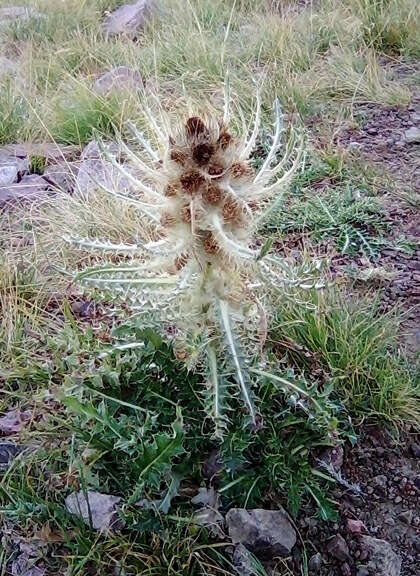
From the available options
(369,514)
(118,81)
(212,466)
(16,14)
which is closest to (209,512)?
(212,466)

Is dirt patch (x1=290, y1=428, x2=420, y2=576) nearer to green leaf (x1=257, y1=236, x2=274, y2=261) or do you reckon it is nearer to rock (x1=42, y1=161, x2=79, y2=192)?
green leaf (x1=257, y1=236, x2=274, y2=261)

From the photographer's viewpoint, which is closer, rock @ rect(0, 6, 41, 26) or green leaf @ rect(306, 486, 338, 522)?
green leaf @ rect(306, 486, 338, 522)

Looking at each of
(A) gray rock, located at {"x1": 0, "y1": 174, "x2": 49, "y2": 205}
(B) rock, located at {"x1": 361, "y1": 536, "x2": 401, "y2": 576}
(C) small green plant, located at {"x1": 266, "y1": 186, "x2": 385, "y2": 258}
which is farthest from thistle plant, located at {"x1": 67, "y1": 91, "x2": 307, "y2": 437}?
(A) gray rock, located at {"x1": 0, "y1": 174, "x2": 49, "y2": 205}

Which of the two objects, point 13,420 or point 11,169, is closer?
point 13,420

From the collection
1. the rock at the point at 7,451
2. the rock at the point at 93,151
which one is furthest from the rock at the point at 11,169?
the rock at the point at 7,451

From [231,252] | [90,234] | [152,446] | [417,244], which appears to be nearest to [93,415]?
[152,446]

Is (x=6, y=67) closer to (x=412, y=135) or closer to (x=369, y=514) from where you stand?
(x=412, y=135)
